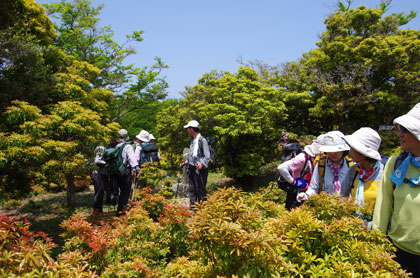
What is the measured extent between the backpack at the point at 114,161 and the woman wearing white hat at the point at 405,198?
4440 millimetres

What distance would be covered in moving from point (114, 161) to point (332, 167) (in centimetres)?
404

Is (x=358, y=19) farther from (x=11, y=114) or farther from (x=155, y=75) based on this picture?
(x=11, y=114)

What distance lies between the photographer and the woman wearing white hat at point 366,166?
238cm

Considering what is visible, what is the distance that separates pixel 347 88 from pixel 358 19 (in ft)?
9.98

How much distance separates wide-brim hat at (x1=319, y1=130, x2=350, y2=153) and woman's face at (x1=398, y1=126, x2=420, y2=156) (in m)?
0.83

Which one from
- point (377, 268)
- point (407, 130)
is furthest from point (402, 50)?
point (377, 268)

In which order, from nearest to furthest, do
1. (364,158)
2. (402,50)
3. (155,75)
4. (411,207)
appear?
1. (411,207)
2. (364,158)
3. (402,50)
4. (155,75)

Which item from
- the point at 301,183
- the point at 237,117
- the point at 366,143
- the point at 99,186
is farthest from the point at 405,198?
the point at 237,117

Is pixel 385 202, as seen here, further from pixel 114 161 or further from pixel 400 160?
pixel 114 161

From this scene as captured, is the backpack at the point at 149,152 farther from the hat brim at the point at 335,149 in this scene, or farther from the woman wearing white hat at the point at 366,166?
the woman wearing white hat at the point at 366,166

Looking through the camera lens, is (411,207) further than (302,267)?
Yes

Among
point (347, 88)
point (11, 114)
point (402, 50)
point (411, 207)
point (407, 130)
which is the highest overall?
point (402, 50)

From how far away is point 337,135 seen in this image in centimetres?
288

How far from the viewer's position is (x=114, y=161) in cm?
533
